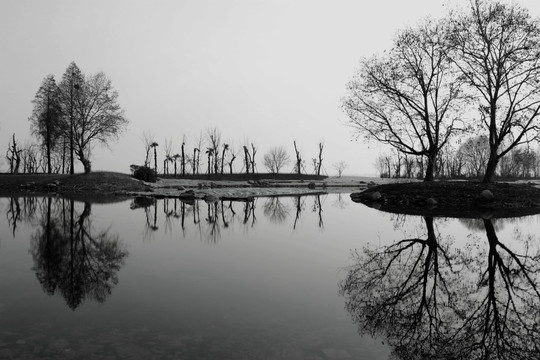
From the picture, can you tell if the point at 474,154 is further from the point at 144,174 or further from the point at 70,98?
the point at 70,98

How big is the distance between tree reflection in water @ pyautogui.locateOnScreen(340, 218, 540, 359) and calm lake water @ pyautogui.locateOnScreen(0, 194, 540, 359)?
0.08 feet

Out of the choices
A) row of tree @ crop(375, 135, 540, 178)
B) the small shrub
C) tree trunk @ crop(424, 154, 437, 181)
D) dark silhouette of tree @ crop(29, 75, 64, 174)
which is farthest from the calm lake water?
row of tree @ crop(375, 135, 540, 178)

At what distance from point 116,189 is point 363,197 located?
2315 centimetres

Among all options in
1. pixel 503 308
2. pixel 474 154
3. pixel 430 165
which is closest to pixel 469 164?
pixel 474 154

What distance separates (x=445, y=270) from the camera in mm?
6723

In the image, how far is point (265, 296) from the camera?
526 cm

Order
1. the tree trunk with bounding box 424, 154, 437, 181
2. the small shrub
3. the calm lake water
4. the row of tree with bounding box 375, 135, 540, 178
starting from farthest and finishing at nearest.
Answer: the row of tree with bounding box 375, 135, 540, 178 < the small shrub < the tree trunk with bounding box 424, 154, 437, 181 < the calm lake water

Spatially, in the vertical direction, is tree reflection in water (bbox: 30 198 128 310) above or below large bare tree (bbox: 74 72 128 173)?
below

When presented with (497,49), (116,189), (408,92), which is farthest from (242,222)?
(116,189)

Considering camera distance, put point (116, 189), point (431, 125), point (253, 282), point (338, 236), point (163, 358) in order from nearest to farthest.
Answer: point (163, 358)
point (253, 282)
point (338, 236)
point (431, 125)
point (116, 189)

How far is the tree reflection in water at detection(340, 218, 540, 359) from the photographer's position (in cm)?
387

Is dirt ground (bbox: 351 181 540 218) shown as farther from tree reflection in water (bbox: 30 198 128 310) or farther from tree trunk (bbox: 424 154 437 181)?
tree reflection in water (bbox: 30 198 128 310)

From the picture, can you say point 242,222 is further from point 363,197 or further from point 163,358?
point 363,197

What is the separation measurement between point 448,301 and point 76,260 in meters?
6.48
